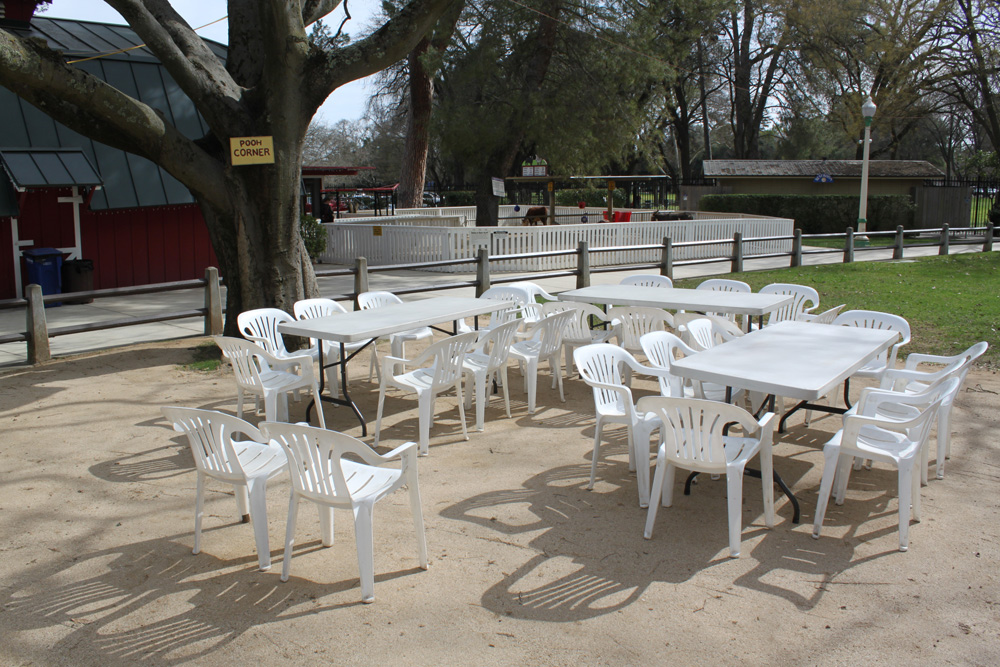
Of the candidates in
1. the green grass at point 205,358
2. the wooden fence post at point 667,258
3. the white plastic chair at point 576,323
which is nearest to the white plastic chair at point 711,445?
the white plastic chair at point 576,323

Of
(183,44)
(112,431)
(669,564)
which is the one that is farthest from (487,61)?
(669,564)

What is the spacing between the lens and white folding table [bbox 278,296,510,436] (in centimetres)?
603

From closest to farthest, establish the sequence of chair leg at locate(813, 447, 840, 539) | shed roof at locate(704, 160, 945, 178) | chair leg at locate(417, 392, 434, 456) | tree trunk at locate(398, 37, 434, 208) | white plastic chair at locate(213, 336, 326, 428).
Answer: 1. chair leg at locate(813, 447, 840, 539)
2. chair leg at locate(417, 392, 434, 456)
3. white plastic chair at locate(213, 336, 326, 428)
4. tree trunk at locate(398, 37, 434, 208)
5. shed roof at locate(704, 160, 945, 178)

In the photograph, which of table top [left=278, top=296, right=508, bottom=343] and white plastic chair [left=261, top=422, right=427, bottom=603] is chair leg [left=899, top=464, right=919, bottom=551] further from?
table top [left=278, top=296, right=508, bottom=343]

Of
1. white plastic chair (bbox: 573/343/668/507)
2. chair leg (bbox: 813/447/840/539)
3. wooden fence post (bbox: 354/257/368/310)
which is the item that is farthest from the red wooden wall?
chair leg (bbox: 813/447/840/539)

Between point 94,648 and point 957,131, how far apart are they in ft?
191

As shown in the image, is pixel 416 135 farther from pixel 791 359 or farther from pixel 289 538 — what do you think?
pixel 289 538

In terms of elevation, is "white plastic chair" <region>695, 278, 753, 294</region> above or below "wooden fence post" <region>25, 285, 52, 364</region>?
above

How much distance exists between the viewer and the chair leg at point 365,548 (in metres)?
3.55

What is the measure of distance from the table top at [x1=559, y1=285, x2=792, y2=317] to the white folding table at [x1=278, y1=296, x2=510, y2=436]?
115 centimetres

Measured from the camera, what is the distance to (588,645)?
3.23 m

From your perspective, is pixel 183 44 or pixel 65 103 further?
pixel 183 44

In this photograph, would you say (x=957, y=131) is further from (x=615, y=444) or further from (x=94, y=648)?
(x=94, y=648)

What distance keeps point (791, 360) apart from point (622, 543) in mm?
1732
